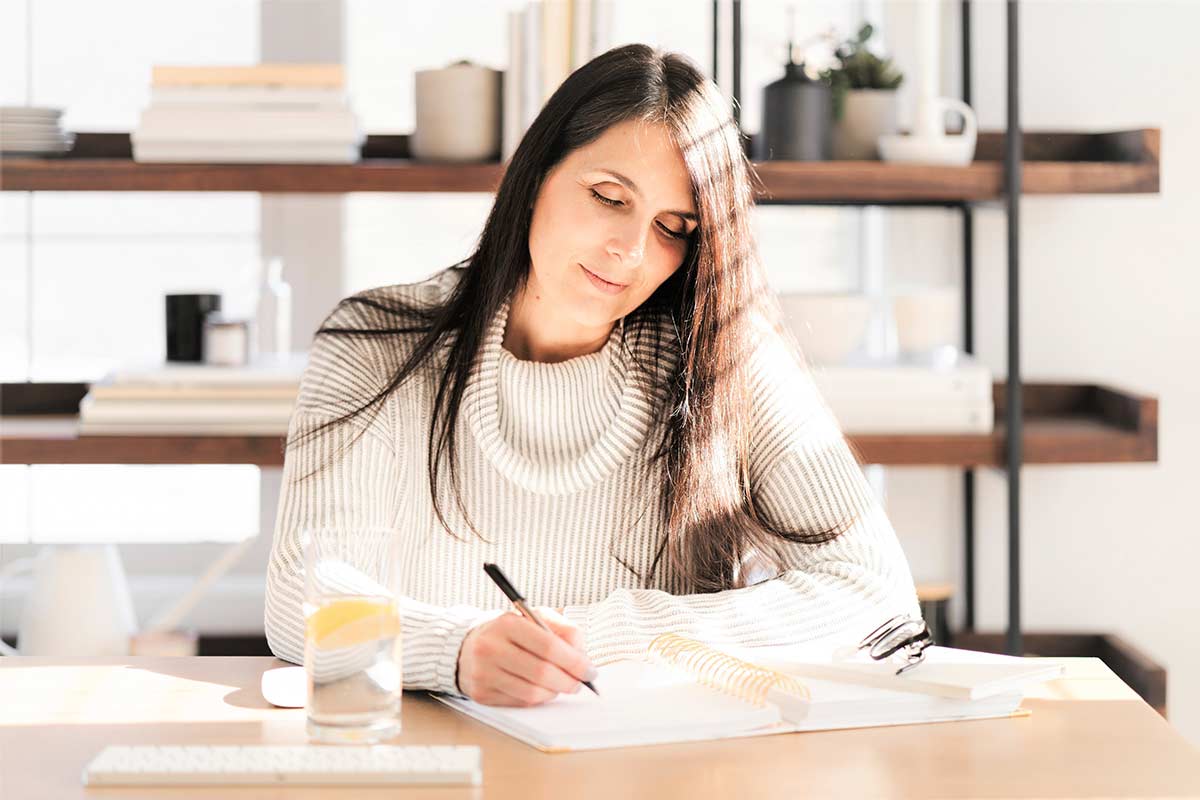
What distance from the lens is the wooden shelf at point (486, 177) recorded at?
2416mm

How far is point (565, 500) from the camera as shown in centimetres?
178

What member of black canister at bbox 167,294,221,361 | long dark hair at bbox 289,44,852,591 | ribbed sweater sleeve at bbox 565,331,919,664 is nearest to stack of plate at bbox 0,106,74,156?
black canister at bbox 167,294,221,361

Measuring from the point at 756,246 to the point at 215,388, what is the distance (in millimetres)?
1056

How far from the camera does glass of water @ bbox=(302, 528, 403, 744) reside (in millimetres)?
1122

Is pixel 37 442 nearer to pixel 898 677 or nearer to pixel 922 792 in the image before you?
pixel 898 677

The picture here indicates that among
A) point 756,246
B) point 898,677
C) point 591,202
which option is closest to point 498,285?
point 591,202

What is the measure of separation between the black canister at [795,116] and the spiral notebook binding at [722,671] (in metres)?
1.27

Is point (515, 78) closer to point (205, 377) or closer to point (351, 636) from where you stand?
point (205, 377)

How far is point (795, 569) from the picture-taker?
1.60m

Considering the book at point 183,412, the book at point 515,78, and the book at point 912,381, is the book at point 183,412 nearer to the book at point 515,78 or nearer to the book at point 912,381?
Result: the book at point 515,78

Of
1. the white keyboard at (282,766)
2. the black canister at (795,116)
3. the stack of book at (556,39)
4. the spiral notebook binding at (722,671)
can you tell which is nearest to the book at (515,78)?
the stack of book at (556,39)

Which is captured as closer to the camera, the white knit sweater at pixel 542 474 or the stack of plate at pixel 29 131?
the white knit sweater at pixel 542 474

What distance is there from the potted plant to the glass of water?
1.61 metres

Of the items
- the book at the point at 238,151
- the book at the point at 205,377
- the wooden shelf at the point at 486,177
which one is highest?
the book at the point at 238,151
